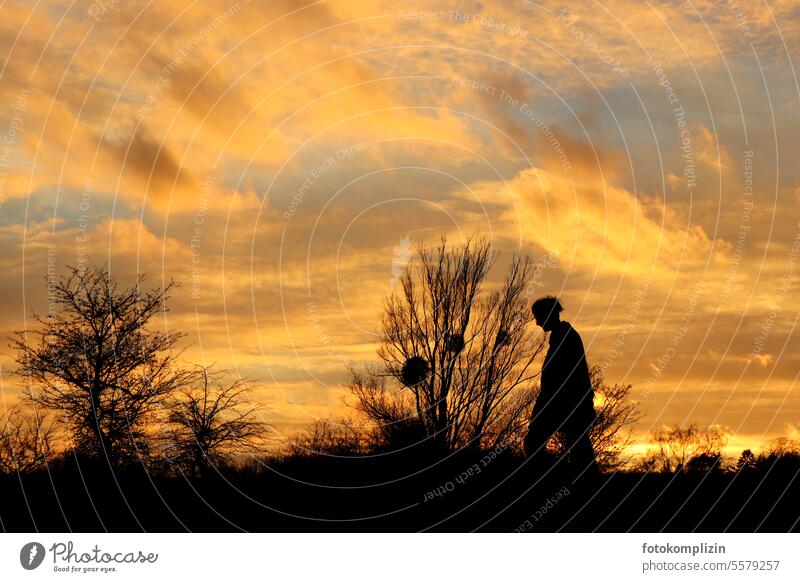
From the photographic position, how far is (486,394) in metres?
28.4

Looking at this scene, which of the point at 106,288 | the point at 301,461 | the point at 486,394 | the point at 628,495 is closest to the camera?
the point at 628,495

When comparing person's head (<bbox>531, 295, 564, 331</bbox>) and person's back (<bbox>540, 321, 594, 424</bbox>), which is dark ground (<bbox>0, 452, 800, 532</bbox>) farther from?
person's head (<bbox>531, 295, 564, 331</bbox>)

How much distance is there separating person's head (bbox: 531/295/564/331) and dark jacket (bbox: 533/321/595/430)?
122 millimetres

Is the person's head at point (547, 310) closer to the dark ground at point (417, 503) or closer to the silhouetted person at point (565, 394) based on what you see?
the silhouetted person at point (565, 394)

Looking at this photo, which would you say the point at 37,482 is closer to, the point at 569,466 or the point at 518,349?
the point at 569,466

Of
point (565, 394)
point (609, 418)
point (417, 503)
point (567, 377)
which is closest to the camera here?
point (567, 377)

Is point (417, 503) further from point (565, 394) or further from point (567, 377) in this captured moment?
point (567, 377)

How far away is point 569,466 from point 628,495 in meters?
1.69

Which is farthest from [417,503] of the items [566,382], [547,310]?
[547,310]

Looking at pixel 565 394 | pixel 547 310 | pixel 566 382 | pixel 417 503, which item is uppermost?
pixel 547 310

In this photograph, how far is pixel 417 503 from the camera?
1623cm

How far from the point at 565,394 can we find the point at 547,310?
4.39 ft
